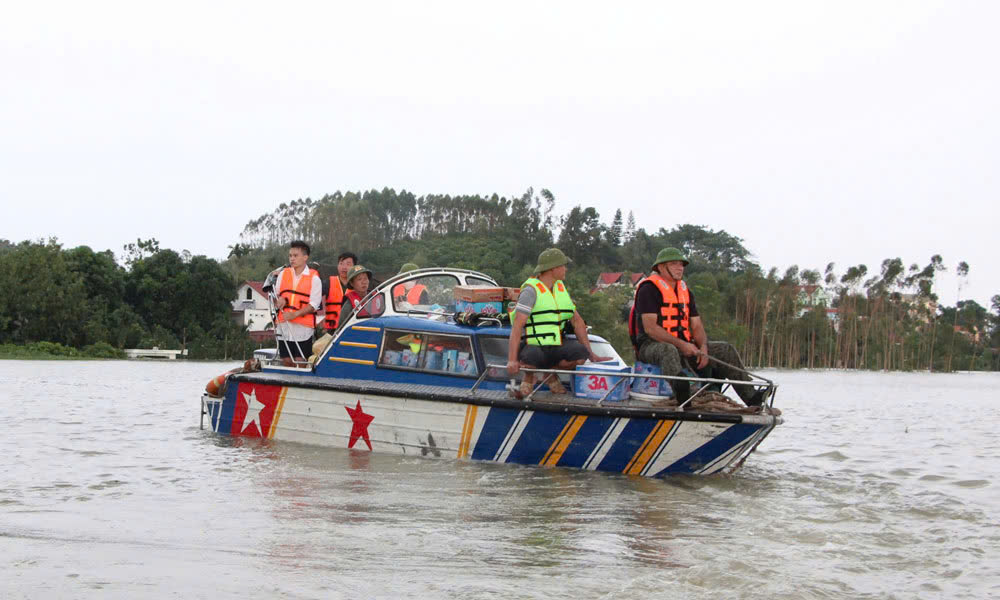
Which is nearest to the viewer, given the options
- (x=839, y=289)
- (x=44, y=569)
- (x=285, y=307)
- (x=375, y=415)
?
(x=44, y=569)

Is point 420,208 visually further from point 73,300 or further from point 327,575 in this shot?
point 327,575

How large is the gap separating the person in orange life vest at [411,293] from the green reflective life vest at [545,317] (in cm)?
212

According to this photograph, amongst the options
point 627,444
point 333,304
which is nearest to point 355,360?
point 333,304

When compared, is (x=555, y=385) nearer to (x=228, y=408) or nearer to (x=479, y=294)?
(x=479, y=294)

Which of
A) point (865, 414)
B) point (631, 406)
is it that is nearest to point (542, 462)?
point (631, 406)

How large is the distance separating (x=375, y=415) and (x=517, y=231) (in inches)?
4924

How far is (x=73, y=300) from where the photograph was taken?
60.3 meters

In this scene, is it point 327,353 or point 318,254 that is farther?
point 318,254

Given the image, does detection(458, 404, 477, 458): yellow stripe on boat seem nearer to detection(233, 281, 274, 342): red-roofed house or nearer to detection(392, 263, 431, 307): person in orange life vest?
detection(392, 263, 431, 307): person in orange life vest

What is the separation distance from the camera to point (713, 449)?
924cm

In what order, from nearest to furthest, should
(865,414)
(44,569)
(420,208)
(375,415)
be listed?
1. (44,569)
2. (375,415)
3. (865,414)
4. (420,208)

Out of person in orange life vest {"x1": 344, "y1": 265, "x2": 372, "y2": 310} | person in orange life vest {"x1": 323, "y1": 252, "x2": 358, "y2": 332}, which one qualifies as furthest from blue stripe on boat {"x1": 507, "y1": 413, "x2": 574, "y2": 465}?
person in orange life vest {"x1": 323, "y1": 252, "x2": 358, "y2": 332}

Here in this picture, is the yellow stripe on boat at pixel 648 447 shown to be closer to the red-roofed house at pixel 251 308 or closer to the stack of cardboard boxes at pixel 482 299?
the stack of cardboard boxes at pixel 482 299

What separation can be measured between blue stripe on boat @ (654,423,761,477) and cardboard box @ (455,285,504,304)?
2.78 m
